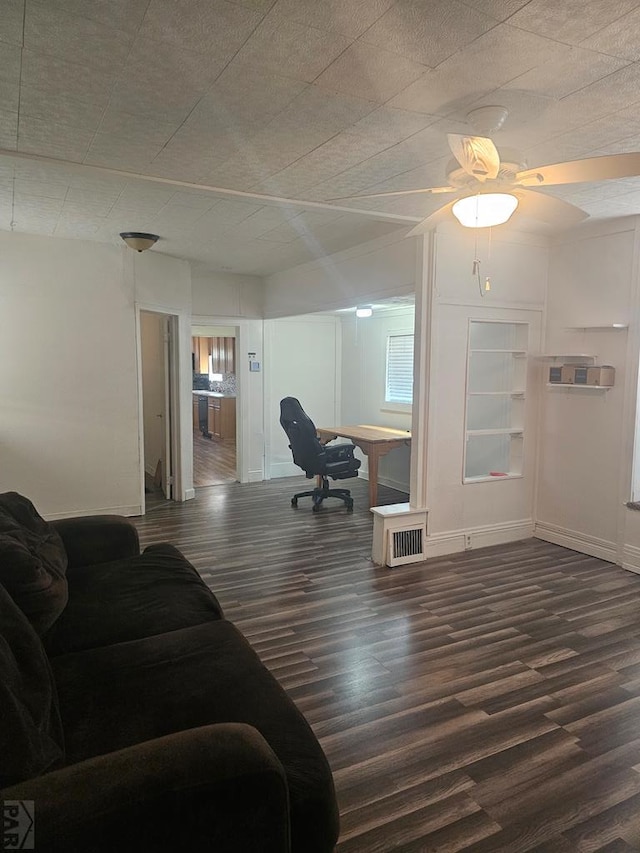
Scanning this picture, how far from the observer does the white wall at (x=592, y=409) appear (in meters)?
4.12

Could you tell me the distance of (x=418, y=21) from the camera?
1680 mm

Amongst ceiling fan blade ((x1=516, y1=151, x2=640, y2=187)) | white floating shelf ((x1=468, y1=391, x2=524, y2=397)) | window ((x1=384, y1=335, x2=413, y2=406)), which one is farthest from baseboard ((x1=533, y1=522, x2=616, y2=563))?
ceiling fan blade ((x1=516, y1=151, x2=640, y2=187))

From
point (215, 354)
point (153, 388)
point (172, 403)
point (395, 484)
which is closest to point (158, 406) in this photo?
point (153, 388)

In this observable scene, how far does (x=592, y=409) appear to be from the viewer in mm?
4391

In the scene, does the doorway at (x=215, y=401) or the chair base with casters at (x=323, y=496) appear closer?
the chair base with casters at (x=323, y=496)

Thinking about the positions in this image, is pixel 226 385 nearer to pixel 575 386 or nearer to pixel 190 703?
pixel 575 386

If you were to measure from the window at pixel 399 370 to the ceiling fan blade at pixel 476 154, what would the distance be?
4451 mm

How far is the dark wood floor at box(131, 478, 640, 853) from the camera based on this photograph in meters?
1.85

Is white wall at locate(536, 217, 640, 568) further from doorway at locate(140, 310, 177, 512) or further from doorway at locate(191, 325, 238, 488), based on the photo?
doorway at locate(191, 325, 238, 488)

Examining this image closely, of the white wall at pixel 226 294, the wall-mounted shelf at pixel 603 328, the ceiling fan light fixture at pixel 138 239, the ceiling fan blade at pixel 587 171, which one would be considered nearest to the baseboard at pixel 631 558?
the wall-mounted shelf at pixel 603 328

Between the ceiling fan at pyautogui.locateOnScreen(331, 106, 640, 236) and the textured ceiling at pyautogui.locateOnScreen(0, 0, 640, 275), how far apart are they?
24cm

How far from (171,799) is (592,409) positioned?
4.20 meters

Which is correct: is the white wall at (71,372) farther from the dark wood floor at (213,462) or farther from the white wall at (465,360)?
the white wall at (465,360)

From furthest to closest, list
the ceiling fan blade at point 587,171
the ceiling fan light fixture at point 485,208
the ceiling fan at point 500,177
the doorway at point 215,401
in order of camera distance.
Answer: the doorway at point 215,401, the ceiling fan light fixture at point 485,208, the ceiling fan at point 500,177, the ceiling fan blade at point 587,171
